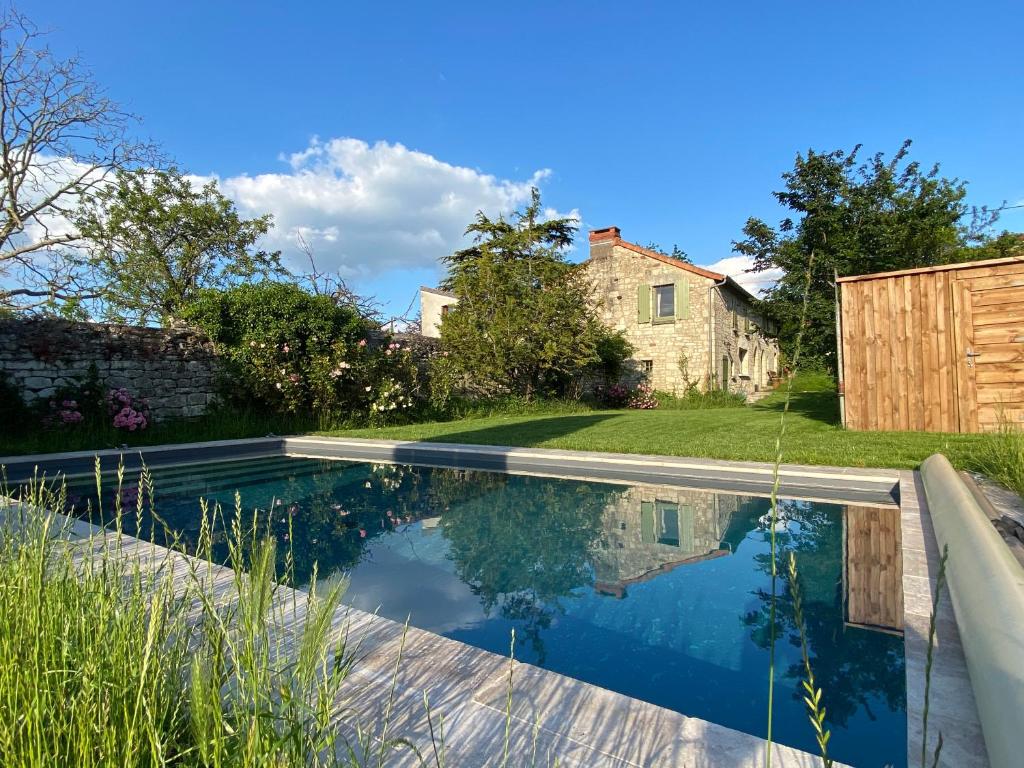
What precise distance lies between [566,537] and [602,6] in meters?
10.3

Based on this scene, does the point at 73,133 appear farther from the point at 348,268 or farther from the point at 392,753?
the point at 392,753

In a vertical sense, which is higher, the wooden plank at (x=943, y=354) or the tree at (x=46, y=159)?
the tree at (x=46, y=159)

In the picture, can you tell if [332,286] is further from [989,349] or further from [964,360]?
[989,349]

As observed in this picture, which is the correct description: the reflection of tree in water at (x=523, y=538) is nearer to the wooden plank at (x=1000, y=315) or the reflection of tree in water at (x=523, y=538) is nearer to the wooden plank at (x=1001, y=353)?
the wooden plank at (x=1001, y=353)

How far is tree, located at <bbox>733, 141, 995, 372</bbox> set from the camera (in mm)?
11141

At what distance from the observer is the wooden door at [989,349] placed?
7.13 m

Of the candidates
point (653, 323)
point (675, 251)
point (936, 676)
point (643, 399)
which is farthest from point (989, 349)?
point (675, 251)

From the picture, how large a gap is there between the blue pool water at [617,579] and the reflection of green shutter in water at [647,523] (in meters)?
0.03

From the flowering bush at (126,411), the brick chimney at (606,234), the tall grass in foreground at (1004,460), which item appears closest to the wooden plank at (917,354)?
the tall grass in foreground at (1004,460)

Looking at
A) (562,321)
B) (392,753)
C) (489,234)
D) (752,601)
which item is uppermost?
(489,234)

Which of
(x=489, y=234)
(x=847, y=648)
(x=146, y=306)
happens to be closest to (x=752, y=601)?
(x=847, y=648)

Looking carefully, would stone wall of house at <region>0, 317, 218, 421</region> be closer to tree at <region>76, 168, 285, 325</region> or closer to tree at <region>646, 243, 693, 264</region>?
tree at <region>76, 168, 285, 325</region>

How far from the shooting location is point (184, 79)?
13.0m

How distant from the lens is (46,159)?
14.6 m
